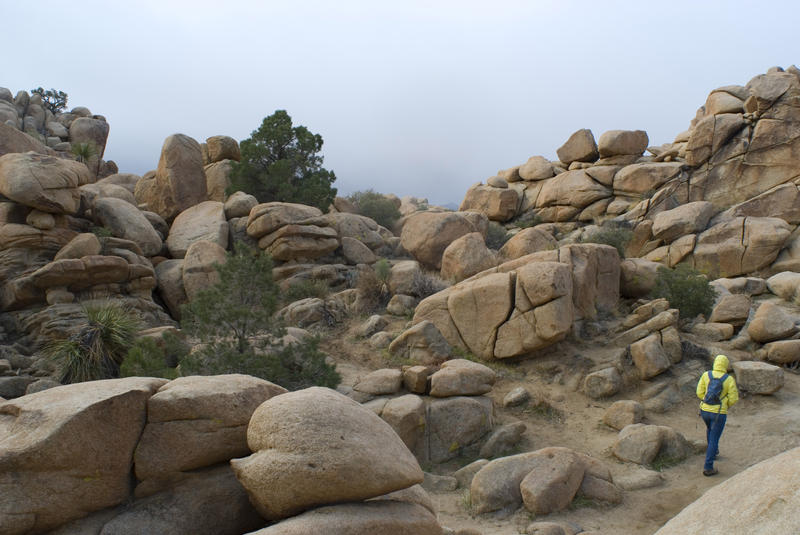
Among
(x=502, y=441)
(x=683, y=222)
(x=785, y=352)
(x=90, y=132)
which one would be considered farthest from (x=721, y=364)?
(x=90, y=132)

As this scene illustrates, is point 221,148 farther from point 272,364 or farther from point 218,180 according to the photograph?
point 272,364

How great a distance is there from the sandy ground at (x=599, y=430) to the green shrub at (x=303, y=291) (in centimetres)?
352

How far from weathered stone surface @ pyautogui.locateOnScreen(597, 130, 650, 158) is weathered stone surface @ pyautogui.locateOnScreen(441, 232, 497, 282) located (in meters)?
19.3

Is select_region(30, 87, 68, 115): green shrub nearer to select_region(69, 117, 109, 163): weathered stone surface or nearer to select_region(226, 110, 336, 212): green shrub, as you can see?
select_region(69, 117, 109, 163): weathered stone surface

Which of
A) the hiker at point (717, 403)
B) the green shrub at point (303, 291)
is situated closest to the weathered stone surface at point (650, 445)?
the hiker at point (717, 403)

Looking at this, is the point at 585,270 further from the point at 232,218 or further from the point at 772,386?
the point at 232,218

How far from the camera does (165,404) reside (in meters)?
5.65

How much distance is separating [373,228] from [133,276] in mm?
10600

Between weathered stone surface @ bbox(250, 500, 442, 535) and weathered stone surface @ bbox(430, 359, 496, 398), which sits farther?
weathered stone surface @ bbox(430, 359, 496, 398)

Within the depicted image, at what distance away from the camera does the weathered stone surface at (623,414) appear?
38.9 ft

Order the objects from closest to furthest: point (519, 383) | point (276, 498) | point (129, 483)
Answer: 1. point (276, 498)
2. point (129, 483)
3. point (519, 383)

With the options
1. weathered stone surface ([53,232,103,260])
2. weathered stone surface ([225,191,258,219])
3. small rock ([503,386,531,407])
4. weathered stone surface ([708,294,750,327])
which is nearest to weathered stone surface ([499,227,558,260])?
weathered stone surface ([708,294,750,327])

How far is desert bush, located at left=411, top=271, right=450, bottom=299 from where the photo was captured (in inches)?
745

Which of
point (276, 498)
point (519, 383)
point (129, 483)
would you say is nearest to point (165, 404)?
point (129, 483)
